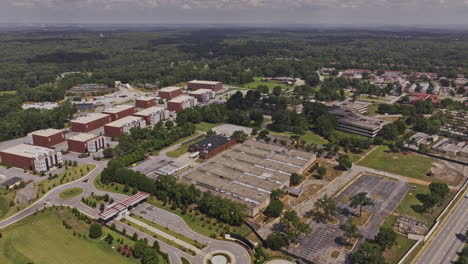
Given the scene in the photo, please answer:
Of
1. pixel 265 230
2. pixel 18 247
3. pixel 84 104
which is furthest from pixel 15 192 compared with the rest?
pixel 84 104

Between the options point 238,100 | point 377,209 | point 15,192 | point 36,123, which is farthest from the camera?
point 238,100

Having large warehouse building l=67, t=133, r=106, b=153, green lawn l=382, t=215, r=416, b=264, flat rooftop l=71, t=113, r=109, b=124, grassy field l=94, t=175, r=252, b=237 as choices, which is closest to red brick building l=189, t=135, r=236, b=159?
grassy field l=94, t=175, r=252, b=237

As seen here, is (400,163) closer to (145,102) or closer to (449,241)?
(449,241)

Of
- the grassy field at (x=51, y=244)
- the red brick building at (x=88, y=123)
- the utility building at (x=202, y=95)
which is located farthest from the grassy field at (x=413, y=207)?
the utility building at (x=202, y=95)

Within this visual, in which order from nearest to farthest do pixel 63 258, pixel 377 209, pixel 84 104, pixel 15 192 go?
pixel 63 258 → pixel 377 209 → pixel 15 192 → pixel 84 104

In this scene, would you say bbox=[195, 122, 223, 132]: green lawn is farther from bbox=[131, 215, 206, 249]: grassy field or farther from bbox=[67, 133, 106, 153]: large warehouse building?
bbox=[131, 215, 206, 249]: grassy field

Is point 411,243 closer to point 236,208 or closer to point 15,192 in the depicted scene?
point 236,208

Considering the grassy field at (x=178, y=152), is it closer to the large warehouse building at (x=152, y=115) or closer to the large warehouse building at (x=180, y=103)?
the large warehouse building at (x=152, y=115)
